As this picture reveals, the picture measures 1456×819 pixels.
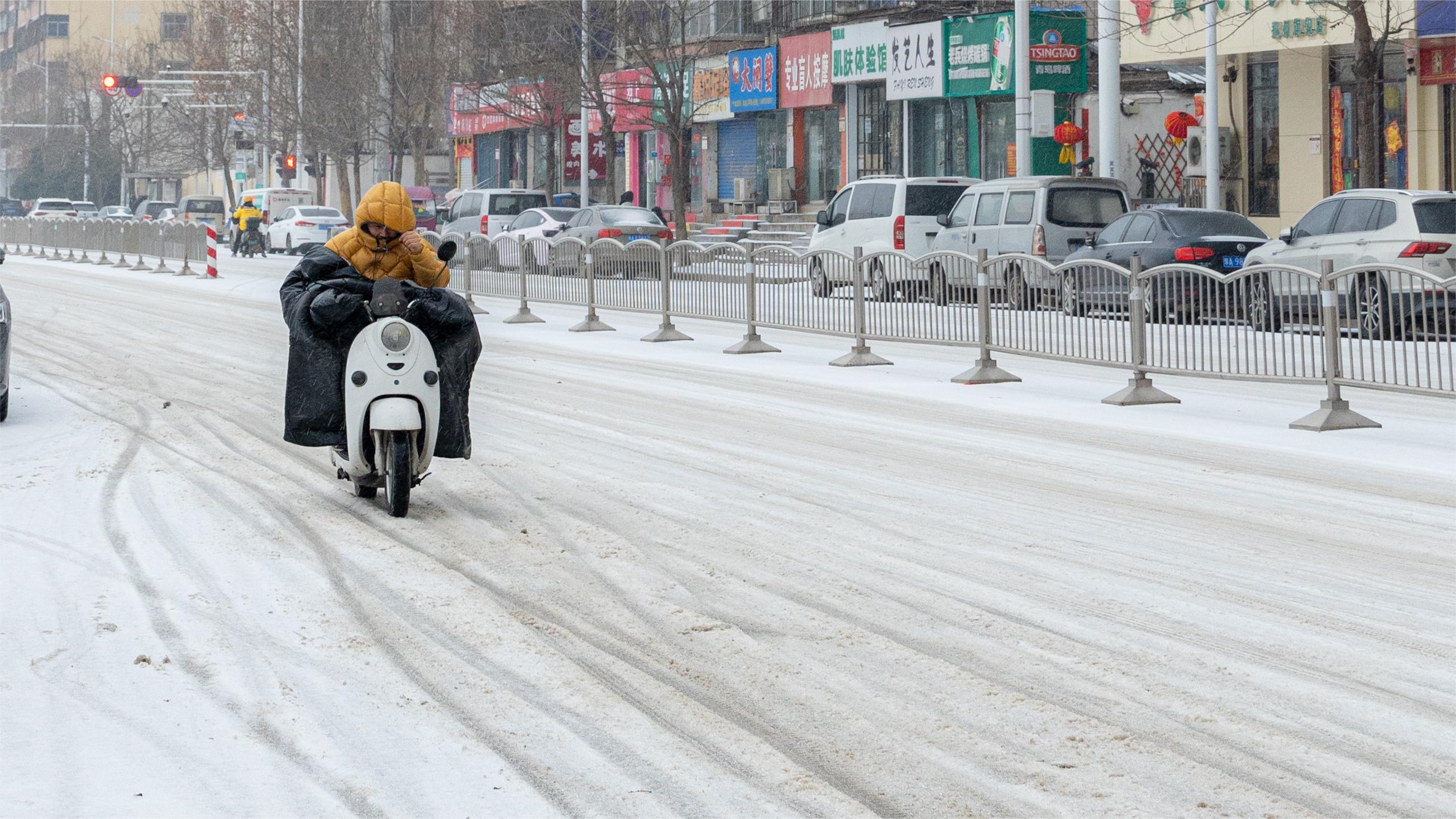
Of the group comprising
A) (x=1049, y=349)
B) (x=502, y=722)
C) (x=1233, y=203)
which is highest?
(x=1233, y=203)

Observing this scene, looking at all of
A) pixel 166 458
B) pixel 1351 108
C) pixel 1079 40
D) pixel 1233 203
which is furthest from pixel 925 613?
pixel 1079 40

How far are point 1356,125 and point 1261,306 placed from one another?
2096cm

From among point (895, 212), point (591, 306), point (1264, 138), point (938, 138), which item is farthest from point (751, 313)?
point (938, 138)

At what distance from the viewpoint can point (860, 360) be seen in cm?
1786

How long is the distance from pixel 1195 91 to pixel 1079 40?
4.50 metres

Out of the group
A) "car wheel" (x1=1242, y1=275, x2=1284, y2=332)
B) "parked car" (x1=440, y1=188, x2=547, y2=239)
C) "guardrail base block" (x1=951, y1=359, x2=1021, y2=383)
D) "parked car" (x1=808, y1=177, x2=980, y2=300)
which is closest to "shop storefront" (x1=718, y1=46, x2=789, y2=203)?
"parked car" (x1=440, y1=188, x2=547, y2=239)

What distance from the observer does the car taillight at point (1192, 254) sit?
2206 centimetres

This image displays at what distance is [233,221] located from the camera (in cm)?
5550

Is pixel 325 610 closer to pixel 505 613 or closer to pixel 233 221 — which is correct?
pixel 505 613

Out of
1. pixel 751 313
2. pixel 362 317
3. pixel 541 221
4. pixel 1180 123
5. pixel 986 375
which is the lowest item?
pixel 986 375

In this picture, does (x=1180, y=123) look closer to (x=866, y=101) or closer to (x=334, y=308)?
(x=866, y=101)

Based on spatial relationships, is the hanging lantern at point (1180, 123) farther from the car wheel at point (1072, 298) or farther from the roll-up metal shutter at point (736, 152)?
the car wheel at point (1072, 298)

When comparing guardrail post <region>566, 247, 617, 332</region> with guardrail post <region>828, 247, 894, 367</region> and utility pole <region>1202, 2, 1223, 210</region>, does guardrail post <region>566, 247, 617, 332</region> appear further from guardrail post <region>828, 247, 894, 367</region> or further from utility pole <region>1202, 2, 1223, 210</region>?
utility pole <region>1202, 2, 1223, 210</region>

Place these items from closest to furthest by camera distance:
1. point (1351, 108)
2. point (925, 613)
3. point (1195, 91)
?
point (925, 613) < point (1351, 108) < point (1195, 91)
